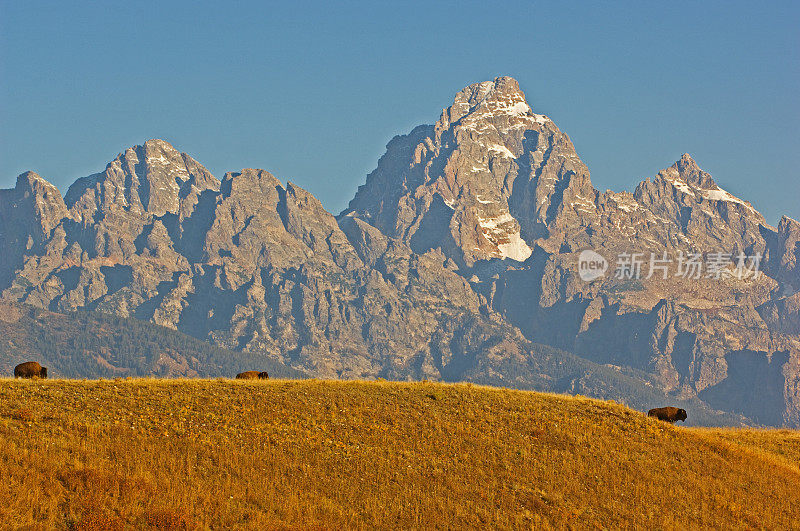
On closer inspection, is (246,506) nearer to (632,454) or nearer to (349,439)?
(349,439)

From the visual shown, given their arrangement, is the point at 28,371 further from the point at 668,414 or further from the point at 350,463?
the point at 668,414

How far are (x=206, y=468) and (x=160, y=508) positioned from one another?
345cm

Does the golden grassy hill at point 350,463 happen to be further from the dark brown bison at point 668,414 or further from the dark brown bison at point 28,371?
the dark brown bison at point 28,371

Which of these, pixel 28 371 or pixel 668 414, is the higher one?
pixel 668 414

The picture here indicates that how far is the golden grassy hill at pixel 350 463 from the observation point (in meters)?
28.9

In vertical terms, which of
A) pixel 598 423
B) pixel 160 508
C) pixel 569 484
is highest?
pixel 598 423

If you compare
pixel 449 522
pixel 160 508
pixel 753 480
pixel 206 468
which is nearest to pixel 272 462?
pixel 206 468

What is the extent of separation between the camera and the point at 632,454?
3847 cm

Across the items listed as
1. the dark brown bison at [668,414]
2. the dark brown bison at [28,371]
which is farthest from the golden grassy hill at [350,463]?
the dark brown bison at [28,371]

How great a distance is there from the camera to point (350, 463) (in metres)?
33.7

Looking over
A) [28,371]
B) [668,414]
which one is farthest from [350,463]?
[28,371]

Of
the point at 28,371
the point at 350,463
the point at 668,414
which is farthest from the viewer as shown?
the point at 668,414

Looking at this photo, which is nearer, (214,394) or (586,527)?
(586,527)

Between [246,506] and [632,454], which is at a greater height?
[632,454]
